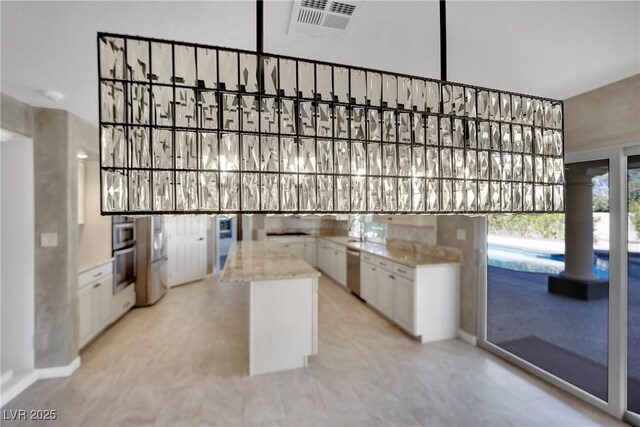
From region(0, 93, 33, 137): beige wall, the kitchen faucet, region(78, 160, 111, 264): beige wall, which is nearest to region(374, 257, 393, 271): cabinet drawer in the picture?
the kitchen faucet

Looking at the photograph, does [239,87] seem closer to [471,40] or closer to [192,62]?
[192,62]

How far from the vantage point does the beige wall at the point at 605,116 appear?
6.41 ft

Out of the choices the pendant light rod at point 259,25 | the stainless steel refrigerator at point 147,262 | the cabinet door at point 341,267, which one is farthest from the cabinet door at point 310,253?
the pendant light rod at point 259,25

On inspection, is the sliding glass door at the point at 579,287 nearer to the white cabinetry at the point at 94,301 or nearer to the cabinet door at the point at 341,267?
the cabinet door at the point at 341,267

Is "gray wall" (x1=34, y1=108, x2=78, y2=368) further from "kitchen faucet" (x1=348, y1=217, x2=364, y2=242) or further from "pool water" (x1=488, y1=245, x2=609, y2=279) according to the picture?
"kitchen faucet" (x1=348, y1=217, x2=364, y2=242)

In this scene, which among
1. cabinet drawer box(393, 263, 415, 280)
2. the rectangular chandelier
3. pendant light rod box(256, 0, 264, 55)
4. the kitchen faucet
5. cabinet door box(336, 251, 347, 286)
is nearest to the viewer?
the rectangular chandelier

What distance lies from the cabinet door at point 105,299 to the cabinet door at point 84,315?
0.24 metres

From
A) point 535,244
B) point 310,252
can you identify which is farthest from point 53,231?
point 310,252

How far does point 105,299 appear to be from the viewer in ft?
11.0

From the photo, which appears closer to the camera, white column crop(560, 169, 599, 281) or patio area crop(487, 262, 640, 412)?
patio area crop(487, 262, 640, 412)

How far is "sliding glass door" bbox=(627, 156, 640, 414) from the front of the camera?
2.03 m

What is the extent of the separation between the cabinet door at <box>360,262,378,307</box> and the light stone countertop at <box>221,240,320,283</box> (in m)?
1.27

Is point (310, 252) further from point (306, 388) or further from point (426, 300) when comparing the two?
point (306, 388)

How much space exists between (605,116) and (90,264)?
507cm
